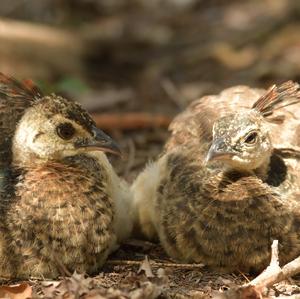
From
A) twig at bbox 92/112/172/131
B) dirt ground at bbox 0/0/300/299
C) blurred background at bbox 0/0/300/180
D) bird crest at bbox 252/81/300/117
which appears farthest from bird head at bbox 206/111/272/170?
twig at bbox 92/112/172/131

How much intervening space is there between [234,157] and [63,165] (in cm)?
106

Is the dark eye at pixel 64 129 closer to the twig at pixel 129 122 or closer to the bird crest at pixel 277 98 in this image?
the bird crest at pixel 277 98

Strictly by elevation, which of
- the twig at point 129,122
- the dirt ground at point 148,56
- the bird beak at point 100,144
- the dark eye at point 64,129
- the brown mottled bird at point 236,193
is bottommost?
the brown mottled bird at point 236,193

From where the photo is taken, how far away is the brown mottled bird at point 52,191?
16.5 feet

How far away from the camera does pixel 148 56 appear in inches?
434

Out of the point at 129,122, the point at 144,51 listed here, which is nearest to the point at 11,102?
the point at 129,122

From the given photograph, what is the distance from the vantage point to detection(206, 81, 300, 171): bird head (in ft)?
17.0

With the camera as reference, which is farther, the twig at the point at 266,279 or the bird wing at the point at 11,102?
the bird wing at the point at 11,102

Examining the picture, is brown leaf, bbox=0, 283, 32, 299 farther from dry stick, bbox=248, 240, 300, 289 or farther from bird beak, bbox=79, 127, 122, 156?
dry stick, bbox=248, 240, 300, 289

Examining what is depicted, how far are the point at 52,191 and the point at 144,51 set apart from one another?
6186 millimetres

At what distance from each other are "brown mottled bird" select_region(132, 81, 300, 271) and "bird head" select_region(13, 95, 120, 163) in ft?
1.89

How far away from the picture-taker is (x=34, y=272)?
5.04m

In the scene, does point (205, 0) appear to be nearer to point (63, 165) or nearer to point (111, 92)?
point (111, 92)

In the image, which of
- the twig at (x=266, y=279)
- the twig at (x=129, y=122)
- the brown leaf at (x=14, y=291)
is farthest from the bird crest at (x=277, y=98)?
the twig at (x=129, y=122)
